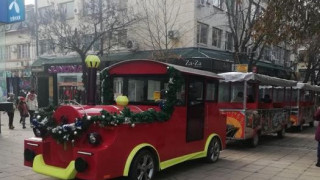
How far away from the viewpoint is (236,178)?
7590 mm

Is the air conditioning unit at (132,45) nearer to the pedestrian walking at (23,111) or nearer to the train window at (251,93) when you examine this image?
the pedestrian walking at (23,111)

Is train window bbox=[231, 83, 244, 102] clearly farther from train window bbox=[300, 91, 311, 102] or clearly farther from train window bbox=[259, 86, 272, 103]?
→ train window bbox=[300, 91, 311, 102]

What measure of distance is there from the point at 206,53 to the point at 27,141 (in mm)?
17699

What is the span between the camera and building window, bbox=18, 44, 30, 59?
34737 mm

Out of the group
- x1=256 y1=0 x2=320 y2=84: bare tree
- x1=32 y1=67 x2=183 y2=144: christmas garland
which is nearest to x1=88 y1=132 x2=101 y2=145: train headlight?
x1=32 y1=67 x2=183 y2=144: christmas garland

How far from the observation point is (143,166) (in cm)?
657

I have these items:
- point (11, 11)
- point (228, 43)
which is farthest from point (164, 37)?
point (11, 11)

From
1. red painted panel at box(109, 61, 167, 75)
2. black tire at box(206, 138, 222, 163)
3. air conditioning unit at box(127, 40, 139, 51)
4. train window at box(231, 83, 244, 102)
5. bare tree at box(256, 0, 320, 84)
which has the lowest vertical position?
black tire at box(206, 138, 222, 163)

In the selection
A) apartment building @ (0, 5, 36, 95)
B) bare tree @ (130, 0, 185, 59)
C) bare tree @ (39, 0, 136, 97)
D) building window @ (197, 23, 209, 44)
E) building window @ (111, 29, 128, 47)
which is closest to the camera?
bare tree @ (130, 0, 185, 59)

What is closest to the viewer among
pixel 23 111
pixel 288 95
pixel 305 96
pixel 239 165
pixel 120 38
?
pixel 239 165

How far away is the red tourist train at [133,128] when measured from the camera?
19.4ft

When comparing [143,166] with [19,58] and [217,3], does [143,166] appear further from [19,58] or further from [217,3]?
[19,58]

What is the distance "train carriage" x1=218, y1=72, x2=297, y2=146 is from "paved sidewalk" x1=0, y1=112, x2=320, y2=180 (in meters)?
0.57

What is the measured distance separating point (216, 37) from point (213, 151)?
60.2ft
